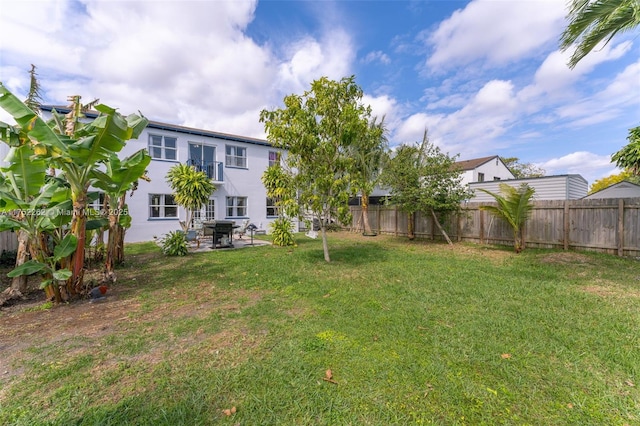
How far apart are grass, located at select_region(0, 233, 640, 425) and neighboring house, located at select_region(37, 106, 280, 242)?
10021 mm

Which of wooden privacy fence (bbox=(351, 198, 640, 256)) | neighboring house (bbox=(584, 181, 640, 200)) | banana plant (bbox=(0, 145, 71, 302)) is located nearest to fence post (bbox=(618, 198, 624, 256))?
wooden privacy fence (bbox=(351, 198, 640, 256))

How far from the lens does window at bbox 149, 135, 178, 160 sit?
1475 centimetres

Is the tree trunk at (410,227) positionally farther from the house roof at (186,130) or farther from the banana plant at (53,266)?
the banana plant at (53,266)

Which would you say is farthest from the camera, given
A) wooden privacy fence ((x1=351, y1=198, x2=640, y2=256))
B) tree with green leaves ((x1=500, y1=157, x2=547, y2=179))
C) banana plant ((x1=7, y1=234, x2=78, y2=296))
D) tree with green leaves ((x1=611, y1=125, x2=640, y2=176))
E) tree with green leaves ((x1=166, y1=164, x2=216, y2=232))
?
tree with green leaves ((x1=500, y1=157, x2=547, y2=179))

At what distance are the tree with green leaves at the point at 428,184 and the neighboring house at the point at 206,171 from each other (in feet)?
20.2

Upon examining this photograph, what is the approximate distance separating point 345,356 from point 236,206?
1586 cm

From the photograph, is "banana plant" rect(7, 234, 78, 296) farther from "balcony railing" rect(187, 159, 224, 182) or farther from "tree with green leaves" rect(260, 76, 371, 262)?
"balcony railing" rect(187, 159, 224, 182)

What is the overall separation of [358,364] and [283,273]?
14.4 ft

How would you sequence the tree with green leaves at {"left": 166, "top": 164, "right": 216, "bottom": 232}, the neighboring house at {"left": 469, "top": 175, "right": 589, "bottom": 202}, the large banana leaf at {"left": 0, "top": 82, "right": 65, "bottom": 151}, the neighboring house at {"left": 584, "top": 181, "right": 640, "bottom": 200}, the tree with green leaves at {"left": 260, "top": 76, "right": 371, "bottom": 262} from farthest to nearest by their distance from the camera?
the neighboring house at {"left": 469, "top": 175, "right": 589, "bottom": 202} → the neighboring house at {"left": 584, "top": 181, "right": 640, "bottom": 200} → the tree with green leaves at {"left": 166, "top": 164, "right": 216, "bottom": 232} → the tree with green leaves at {"left": 260, "top": 76, "right": 371, "bottom": 262} → the large banana leaf at {"left": 0, "top": 82, "right": 65, "bottom": 151}

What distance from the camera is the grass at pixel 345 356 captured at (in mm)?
2264

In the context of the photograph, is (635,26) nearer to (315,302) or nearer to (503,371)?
(503,371)

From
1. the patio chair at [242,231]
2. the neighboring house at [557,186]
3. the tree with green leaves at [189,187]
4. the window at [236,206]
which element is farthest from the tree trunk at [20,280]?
the neighboring house at [557,186]

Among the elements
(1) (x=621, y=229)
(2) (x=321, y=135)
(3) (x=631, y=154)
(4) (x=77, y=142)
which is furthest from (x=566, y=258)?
(4) (x=77, y=142)

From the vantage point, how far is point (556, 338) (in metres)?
3.47
